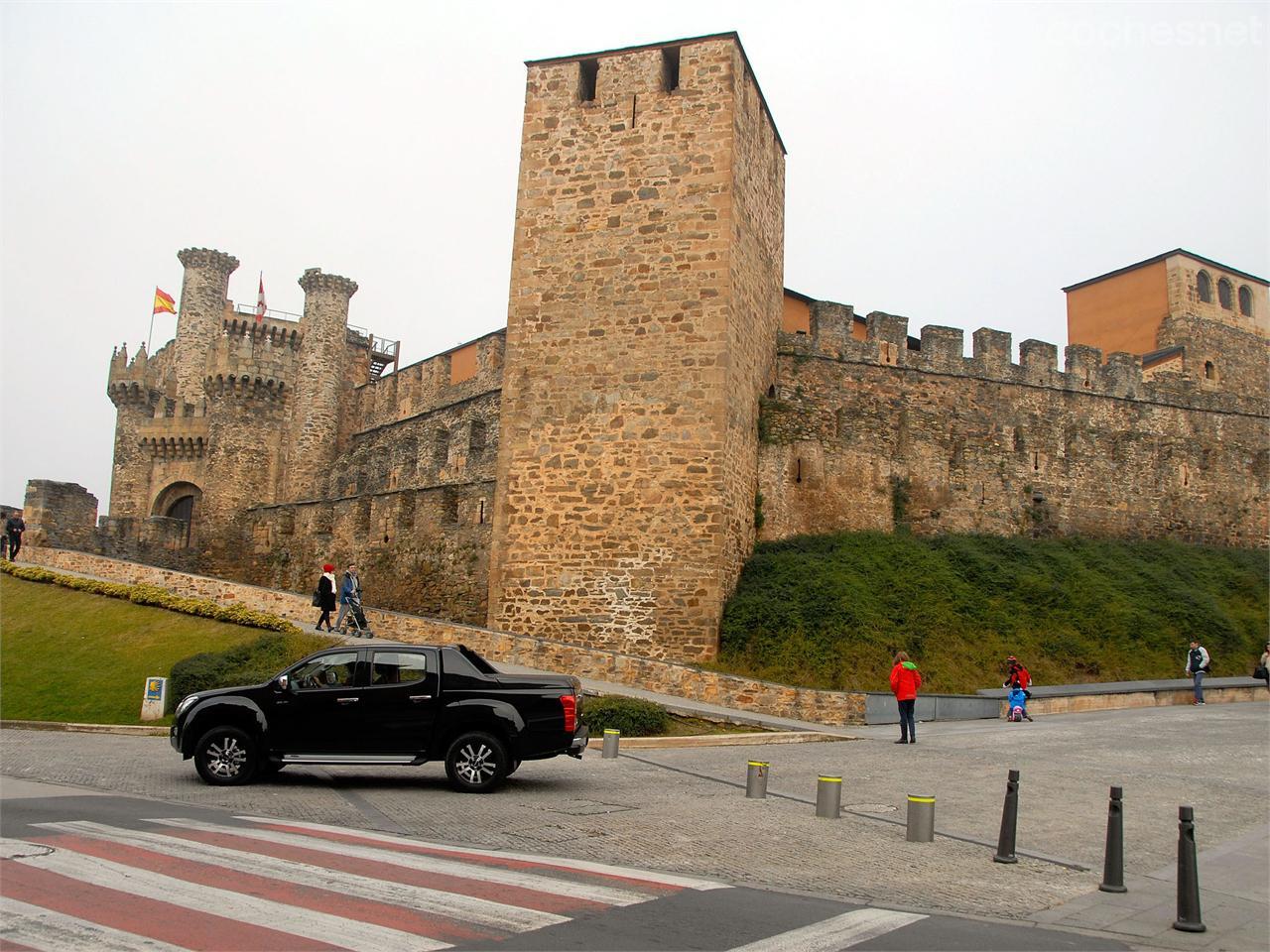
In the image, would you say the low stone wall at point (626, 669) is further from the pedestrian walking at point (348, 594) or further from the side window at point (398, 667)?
the side window at point (398, 667)

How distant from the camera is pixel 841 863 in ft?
25.1

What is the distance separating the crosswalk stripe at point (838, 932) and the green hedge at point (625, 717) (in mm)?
7852

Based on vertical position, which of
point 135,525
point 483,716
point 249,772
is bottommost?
point 249,772

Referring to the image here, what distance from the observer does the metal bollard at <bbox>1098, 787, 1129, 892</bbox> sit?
7070 mm

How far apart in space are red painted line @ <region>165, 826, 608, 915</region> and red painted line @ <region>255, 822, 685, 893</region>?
46 centimetres

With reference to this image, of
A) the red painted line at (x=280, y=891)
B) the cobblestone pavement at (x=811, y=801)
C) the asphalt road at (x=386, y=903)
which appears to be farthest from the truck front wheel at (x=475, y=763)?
the red painted line at (x=280, y=891)

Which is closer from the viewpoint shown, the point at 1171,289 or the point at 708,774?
the point at 708,774

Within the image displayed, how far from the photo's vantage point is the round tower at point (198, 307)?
4928 cm

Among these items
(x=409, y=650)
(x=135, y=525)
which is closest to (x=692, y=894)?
(x=409, y=650)

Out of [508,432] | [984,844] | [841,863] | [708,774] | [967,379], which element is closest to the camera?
[841,863]

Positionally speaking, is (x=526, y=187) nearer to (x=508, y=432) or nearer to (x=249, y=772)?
(x=508, y=432)

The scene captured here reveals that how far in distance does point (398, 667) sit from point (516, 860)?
11.6 ft

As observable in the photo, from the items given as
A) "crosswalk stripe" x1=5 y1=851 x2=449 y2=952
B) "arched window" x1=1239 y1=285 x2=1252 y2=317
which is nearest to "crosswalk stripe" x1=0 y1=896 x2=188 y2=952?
"crosswalk stripe" x1=5 y1=851 x2=449 y2=952

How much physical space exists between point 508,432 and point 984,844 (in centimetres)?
1324
